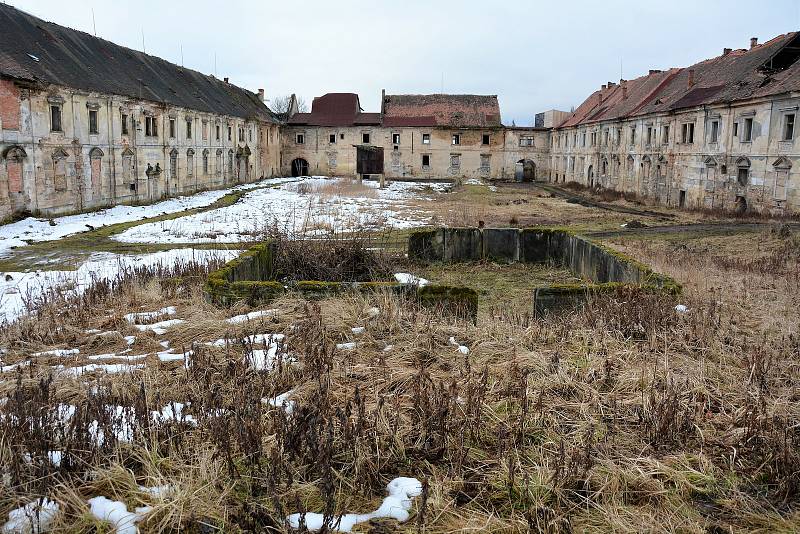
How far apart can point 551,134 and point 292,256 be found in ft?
158

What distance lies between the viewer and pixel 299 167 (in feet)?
192

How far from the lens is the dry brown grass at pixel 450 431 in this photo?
368 centimetres

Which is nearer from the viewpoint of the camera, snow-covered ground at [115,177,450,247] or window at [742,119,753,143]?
snow-covered ground at [115,177,450,247]

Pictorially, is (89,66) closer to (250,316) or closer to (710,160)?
(250,316)

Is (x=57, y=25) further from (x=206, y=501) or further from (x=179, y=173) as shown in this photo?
(x=206, y=501)

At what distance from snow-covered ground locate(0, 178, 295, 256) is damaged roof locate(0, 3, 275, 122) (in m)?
5.17

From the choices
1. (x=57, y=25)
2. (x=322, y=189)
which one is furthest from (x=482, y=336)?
(x=322, y=189)

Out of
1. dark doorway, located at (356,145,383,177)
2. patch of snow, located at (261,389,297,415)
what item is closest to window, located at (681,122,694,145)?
dark doorway, located at (356,145,383,177)

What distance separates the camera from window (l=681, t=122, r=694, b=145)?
102 ft

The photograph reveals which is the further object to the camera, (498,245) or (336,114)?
(336,114)

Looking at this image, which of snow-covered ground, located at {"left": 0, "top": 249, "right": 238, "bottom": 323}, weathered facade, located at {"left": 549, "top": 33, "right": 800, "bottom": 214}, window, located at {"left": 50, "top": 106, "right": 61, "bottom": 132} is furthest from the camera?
weathered facade, located at {"left": 549, "top": 33, "right": 800, "bottom": 214}

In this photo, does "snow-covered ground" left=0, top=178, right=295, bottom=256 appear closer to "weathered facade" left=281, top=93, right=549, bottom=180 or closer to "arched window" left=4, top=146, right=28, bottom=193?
"arched window" left=4, top=146, right=28, bottom=193

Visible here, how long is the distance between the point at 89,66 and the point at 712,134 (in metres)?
29.4

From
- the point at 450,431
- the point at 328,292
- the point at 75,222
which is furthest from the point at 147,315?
the point at 75,222
